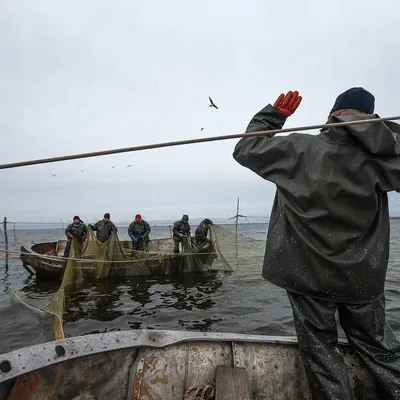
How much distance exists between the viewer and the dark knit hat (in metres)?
2.11

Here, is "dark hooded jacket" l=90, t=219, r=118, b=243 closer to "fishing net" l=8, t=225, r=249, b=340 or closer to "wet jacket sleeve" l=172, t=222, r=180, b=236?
"fishing net" l=8, t=225, r=249, b=340

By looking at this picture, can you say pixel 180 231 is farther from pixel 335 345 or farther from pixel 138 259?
pixel 335 345

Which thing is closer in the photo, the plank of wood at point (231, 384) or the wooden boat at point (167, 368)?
the plank of wood at point (231, 384)

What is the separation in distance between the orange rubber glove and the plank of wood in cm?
210

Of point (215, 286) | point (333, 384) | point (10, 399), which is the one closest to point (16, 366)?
point (10, 399)

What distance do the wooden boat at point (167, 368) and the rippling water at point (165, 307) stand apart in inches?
161

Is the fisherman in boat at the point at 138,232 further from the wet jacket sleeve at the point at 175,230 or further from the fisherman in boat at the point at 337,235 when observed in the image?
the fisherman in boat at the point at 337,235

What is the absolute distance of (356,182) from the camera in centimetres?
189

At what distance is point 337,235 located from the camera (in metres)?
1.92

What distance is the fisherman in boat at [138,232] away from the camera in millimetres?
14273

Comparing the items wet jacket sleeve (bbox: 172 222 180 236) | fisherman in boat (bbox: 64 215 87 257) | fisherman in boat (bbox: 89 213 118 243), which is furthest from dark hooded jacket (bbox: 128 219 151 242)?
fisherman in boat (bbox: 64 215 87 257)

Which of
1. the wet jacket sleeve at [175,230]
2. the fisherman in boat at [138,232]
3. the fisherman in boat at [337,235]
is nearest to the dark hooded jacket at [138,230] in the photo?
the fisherman in boat at [138,232]

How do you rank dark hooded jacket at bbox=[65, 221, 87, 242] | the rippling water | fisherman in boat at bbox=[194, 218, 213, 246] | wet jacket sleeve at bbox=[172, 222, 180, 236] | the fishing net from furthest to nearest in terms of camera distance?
1. fisherman in boat at bbox=[194, 218, 213, 246]
2. dark hooded jacket at bbox=[65, 221, 87, 242]
3. wet jacket sleeve at bbox=[172, 222, 180, 236]
4. the fishing net
5. the rippling water

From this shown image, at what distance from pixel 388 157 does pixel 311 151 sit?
46cm
